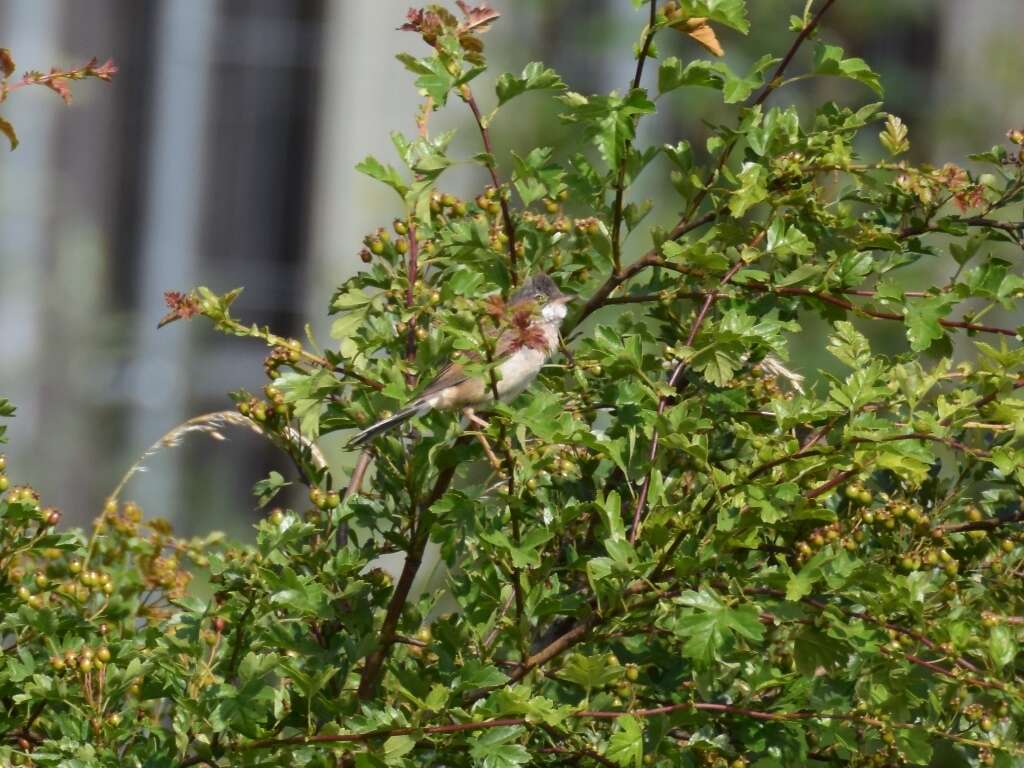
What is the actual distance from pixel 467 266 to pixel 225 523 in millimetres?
5858

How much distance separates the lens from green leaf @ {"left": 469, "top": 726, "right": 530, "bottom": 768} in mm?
2041

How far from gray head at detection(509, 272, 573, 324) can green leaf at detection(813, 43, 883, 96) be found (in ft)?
1.74

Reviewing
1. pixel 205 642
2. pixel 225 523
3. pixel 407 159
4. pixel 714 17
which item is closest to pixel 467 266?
pixel 407 159

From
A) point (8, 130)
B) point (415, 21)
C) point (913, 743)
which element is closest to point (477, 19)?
point (415, 21)

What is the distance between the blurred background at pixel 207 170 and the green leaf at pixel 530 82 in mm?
5346

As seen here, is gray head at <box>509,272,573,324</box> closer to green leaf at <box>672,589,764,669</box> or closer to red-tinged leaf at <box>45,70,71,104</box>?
green leaf at <box>672,589,764,669</box>

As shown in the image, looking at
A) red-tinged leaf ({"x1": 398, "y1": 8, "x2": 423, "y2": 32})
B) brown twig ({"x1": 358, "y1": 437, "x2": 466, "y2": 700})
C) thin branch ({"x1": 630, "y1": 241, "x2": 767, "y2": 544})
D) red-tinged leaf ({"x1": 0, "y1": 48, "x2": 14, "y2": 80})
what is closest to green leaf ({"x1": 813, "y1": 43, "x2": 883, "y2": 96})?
thin branch ({"x1": 630, "y1": 241, "x2": 767, "y2": 544})

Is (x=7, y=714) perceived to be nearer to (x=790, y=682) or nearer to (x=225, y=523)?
(x=790, y=682)

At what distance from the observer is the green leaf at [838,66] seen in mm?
2398

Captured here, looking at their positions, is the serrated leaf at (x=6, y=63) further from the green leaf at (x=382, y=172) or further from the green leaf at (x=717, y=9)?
the green leaf at (x=717, y=9)

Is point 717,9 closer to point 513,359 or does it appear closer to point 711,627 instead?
point 513,359

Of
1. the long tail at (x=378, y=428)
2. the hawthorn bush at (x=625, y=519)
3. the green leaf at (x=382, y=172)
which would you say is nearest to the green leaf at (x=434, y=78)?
the hawthorn bush at (x=625, y=519)

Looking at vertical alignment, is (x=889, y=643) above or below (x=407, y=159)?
below

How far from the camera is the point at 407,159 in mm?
2508
